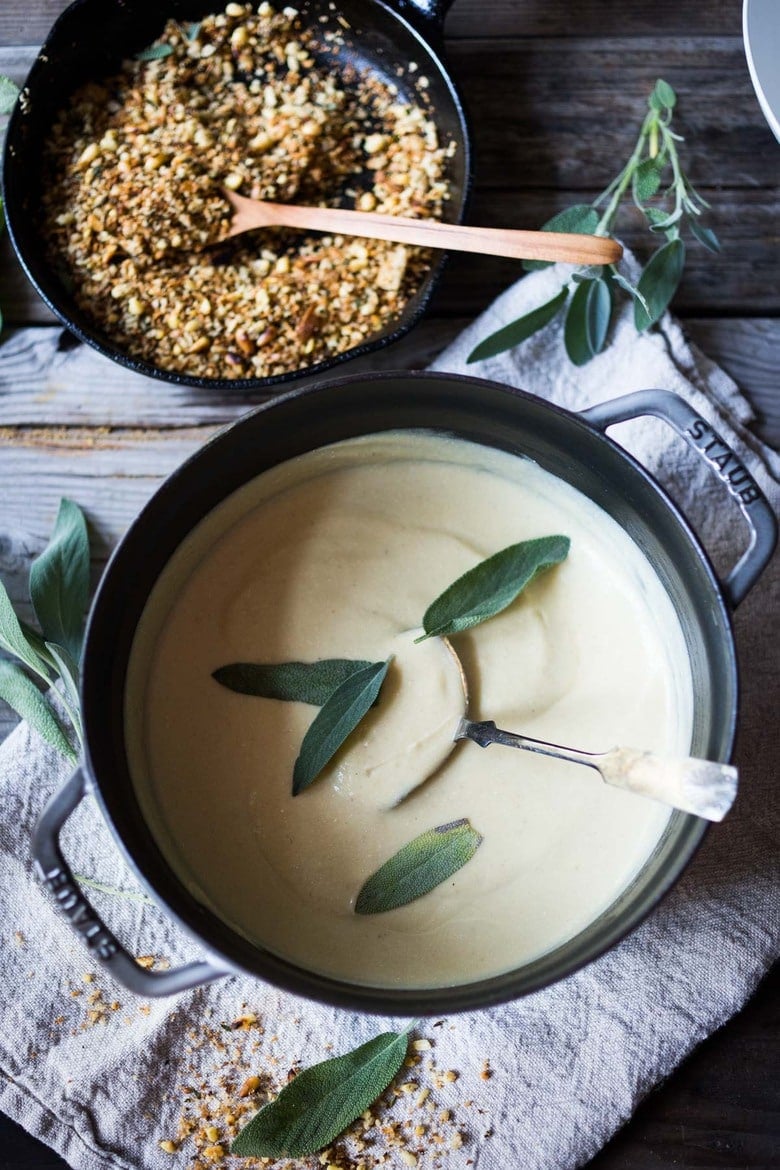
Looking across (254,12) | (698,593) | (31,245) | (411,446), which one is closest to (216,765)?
(411,446)

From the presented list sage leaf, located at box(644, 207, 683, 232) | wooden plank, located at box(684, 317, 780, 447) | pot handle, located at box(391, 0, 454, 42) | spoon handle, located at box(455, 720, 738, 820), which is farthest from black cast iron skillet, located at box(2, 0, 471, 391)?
spoon handle, located at box(455, 720, 738, 820)

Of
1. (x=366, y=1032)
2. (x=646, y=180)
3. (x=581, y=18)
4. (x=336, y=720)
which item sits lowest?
(x=366, y=1032)

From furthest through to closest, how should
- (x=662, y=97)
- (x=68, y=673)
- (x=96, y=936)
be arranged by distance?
(x=662, y=97)
(x=68, y=673)
(x=96, y=936)

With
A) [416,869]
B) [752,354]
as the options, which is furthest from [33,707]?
[752,354]

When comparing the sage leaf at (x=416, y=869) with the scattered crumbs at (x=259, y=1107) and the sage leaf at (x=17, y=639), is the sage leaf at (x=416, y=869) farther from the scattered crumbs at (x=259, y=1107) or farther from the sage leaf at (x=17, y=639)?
the sage leaf at (x=17, y=639)

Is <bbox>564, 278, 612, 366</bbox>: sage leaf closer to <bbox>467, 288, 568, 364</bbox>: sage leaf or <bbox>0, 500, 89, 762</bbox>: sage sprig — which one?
<bbox>467, 288, 568, 364</bbox>: sage leaf

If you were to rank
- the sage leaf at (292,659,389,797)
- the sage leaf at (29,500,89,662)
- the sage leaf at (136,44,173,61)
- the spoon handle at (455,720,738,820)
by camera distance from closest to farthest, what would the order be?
1. the spoon handle at (455,720,738,820)
2. the sage leaf at (292,659,389,797)
3. the sage leaf at (29,500,89,662)
4. the sage leaf at (136,44,173,61)

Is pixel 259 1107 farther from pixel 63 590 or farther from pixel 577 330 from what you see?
pixel 577 330
